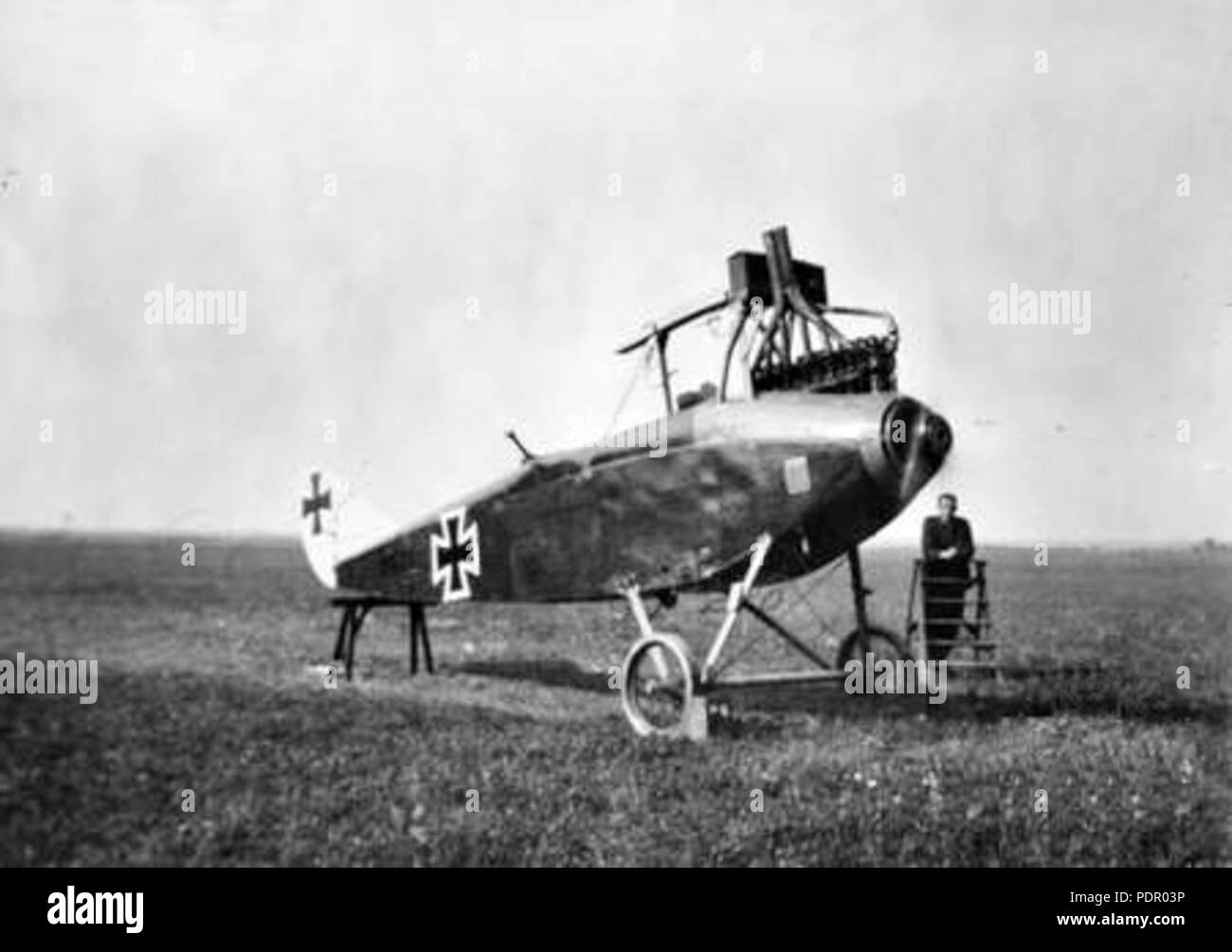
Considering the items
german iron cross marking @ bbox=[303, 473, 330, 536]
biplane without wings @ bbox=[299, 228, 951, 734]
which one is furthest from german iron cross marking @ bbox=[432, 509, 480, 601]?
german iron cross marking @ bbox=[303, 473, 330, 536]

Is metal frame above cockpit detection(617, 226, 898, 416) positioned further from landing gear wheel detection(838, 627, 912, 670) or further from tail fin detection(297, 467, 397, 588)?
tail fin detection(297, 467, 397, 588)

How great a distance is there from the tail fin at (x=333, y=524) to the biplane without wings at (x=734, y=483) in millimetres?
3432

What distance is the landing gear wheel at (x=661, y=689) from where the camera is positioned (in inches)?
361

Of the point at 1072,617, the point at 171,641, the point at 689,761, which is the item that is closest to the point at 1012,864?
the point at 689,761

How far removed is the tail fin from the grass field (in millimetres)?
1623

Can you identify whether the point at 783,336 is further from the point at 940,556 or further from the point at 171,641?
the point at 171,641

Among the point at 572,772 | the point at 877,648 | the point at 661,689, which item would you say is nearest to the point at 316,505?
the point at 661,689

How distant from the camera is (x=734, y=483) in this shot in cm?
975

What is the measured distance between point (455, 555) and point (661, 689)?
3.57 m
